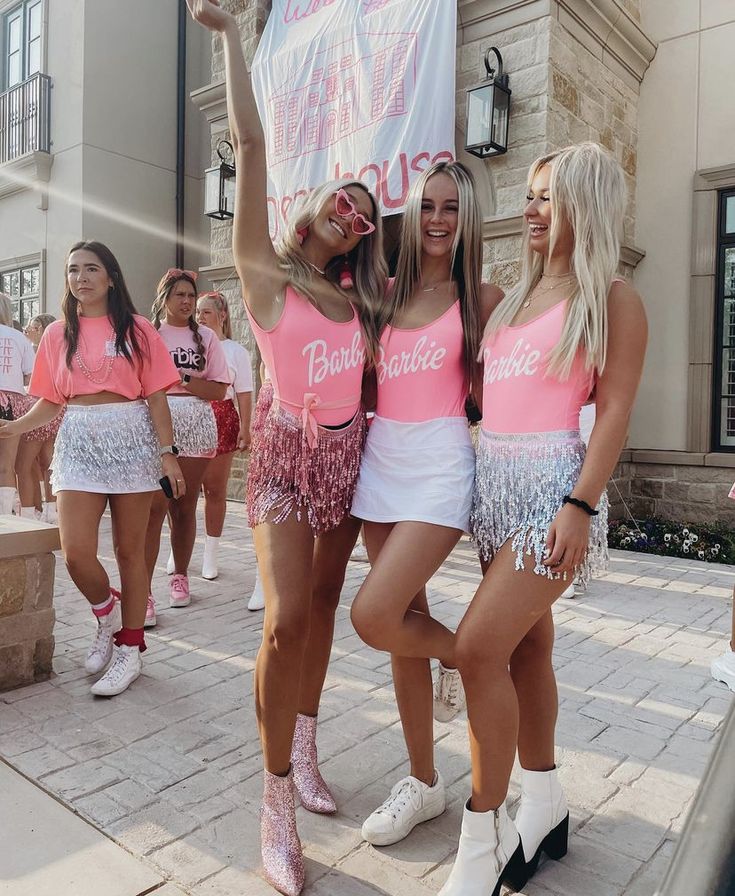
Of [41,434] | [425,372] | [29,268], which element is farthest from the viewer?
[29,268]

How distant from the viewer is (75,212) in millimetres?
10312

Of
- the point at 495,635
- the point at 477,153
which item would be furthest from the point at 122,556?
the point at 477,153

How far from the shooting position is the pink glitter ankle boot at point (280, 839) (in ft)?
6.17

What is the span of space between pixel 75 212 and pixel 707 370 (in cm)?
853

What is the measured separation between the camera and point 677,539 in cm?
665

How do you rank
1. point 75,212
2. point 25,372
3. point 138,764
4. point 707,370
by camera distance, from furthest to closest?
1. point 75,212
2. point 707,370
3. point 25,372
4. point 138,764

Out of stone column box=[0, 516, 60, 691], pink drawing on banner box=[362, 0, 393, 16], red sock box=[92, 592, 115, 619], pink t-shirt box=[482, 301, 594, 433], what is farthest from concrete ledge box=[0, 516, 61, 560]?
pink drawing on banner box=[362, 0, 393, 16]

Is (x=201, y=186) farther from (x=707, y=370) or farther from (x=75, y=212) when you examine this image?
(x=707, y=370)

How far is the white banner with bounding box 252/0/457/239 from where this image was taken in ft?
20.9

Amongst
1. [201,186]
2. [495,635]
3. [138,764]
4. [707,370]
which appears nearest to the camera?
[495,635]

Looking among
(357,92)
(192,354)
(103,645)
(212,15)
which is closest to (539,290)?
(212,15)

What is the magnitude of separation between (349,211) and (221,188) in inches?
276

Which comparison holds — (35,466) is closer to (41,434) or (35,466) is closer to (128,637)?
(41,434)

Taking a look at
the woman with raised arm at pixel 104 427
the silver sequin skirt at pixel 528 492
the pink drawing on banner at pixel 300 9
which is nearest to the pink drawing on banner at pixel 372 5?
the pink drawing on banner at pixel 300 9
